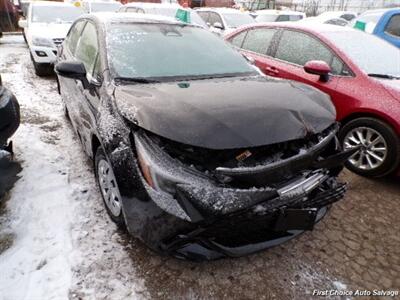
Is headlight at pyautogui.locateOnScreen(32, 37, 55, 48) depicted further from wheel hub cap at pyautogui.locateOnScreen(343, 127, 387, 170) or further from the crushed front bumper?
wheel hub cap at pyautogui.locateOnScreen(343, 127, 387, 170)

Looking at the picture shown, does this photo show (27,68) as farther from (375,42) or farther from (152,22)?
(375,42)

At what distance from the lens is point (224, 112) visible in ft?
6.78

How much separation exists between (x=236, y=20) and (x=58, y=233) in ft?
30.1

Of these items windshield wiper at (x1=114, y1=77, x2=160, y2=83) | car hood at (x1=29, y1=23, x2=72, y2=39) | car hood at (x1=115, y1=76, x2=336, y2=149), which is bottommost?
car hood at (x1=29, y1=23, x2=72, y2=39)

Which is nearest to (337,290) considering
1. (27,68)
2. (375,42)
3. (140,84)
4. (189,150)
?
(189,150)

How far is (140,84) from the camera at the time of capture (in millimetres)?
2477

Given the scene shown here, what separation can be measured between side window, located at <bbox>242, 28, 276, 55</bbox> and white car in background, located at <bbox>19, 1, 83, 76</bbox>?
394cm

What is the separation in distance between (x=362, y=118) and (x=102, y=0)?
34.9ft

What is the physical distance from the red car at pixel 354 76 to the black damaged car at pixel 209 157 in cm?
115

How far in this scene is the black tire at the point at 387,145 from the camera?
325 centimetres

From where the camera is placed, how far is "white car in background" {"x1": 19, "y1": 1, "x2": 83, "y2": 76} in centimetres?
657

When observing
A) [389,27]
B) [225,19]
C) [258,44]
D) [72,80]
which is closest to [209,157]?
[72,80]

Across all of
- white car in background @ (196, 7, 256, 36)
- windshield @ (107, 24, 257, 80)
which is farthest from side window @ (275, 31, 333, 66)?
white car in background @ (196, 7, 256, 36)

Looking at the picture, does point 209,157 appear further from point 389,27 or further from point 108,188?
point 389,27
